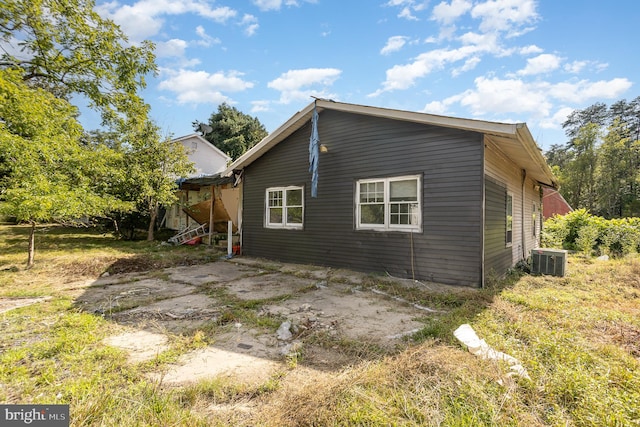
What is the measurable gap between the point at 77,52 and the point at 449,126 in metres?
11.6

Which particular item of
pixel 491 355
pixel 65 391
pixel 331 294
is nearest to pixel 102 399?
pixel 65 391

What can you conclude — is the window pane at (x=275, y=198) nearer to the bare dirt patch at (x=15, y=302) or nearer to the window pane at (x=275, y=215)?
the window pane at (x=275, y=215)

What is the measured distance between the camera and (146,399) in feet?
6.94

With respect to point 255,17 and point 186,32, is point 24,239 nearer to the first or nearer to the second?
point 186,32

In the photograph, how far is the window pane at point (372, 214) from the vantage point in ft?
22.8

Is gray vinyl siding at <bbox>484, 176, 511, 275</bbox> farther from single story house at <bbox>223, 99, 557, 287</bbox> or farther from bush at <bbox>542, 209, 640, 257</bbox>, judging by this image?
bush at <bbox>542, 209, 640, 257</bbox>

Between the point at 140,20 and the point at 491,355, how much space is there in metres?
12.8

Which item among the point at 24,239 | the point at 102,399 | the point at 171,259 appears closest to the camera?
the point at 102,399

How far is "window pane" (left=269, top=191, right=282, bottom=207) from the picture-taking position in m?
9.14

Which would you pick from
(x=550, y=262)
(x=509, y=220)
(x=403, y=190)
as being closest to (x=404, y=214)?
(x=403, y=190)

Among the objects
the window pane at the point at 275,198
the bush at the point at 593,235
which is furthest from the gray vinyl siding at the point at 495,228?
the bush at the point at 593,235

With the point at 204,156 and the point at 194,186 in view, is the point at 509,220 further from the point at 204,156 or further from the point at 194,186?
the point at 204,156

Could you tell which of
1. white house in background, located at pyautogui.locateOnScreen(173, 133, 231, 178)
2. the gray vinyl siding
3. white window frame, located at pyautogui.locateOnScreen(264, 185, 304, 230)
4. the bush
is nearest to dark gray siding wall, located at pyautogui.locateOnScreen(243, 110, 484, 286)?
white window frame, located at pyautogui.locateOnScreen(264, 185, 304, 230)

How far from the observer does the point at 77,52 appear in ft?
29.8
